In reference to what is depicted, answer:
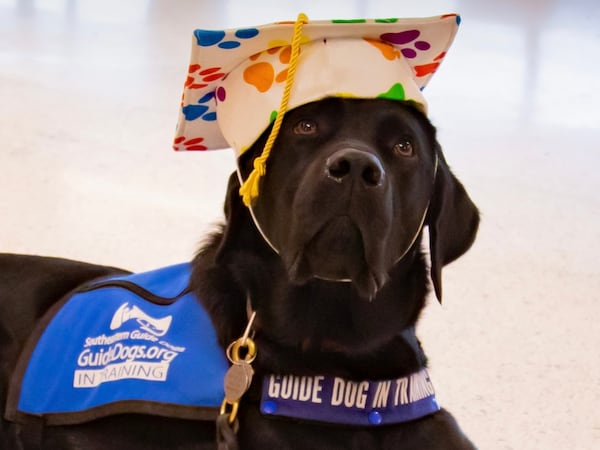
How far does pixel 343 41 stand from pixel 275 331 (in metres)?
0.49

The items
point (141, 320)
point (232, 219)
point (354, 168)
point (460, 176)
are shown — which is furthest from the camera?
point (460, 176)

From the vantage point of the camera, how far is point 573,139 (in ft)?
13.8

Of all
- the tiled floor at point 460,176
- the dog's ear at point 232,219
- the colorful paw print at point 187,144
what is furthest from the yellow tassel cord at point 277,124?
the tiled floor at point 460,176

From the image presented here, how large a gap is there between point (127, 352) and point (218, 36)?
58 cm

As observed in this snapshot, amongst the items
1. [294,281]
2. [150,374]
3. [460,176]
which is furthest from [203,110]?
[460,176]

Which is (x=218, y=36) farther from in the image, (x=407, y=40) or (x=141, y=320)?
(x=141, y=320)

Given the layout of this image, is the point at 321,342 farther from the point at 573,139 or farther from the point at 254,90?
the point at 573,139

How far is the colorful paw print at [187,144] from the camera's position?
1.81 m

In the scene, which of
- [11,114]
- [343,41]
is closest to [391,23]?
[343,41]

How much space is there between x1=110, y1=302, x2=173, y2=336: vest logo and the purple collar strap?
0.78 feet

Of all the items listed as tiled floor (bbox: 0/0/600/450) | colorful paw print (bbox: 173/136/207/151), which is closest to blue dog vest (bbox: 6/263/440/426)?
colorful paw print (bbox: 173/136/207/151)

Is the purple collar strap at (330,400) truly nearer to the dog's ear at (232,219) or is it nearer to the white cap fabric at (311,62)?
the dog's ear at (232,219)

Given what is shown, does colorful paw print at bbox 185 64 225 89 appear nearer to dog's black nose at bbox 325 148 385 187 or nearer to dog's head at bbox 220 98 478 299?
dog's head at bbox 220 98 478 299

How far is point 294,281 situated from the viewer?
161 cm
